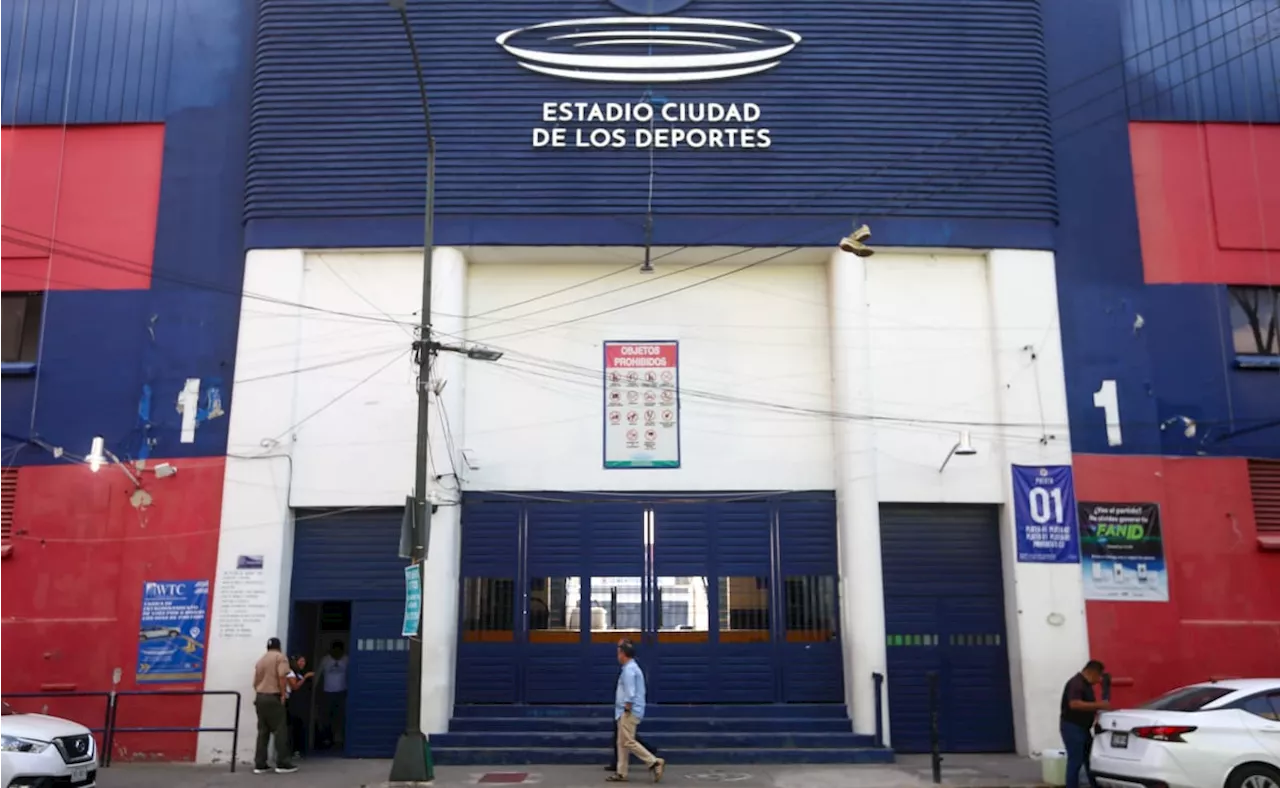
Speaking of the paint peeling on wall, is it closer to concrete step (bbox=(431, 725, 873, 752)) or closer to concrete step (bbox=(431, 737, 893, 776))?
concrete step (bbox=(431, 725, 873, 752))

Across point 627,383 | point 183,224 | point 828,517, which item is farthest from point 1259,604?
point 183,224

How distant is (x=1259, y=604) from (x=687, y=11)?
13959mm

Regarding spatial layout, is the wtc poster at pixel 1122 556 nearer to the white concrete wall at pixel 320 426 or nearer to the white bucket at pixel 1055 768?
the white bucket at pixel 1055 768

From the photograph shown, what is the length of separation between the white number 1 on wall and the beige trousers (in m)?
9.36

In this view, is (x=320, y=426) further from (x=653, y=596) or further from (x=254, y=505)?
(x=653, y=596)

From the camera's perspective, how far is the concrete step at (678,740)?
15.5 m

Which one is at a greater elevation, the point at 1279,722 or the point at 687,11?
the point at 687,11

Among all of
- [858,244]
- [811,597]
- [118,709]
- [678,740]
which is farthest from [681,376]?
[118,709]

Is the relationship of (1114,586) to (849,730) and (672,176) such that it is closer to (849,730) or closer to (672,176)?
(849,730)

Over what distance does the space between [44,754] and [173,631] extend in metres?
5.07

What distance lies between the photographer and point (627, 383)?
17734mm

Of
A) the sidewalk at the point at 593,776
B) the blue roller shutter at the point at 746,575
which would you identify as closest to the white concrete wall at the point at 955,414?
the blue roller shutter at the point at 746,575

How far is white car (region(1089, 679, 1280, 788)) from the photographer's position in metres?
11.0

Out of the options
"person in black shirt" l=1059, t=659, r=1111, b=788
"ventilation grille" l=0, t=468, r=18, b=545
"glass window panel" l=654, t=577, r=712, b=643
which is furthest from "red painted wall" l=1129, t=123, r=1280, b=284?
"ventilation grille" l=0, t=468, r=18, b=545
